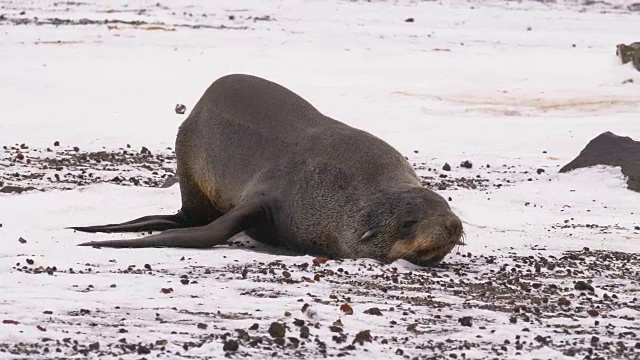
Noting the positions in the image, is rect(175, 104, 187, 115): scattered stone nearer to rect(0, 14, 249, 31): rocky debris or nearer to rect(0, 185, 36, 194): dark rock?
rect(0, 185, 36, 194): dark rock

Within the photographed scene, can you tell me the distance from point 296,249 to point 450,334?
2950 millimetres

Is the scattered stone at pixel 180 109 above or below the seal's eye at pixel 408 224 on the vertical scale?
below

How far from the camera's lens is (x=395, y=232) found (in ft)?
24.5

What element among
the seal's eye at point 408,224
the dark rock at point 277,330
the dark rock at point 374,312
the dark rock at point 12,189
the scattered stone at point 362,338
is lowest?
the dark rock at point 12,189

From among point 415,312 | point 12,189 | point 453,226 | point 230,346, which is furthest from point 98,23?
point 230,346

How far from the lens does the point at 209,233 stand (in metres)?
7.68

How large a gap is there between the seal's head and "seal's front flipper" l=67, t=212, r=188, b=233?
1602 mm

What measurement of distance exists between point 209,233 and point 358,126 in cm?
770

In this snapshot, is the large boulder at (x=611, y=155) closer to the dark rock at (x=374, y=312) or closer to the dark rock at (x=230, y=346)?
the dark rock at (x=374, y=312)

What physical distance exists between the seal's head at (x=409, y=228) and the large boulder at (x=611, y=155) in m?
4.13

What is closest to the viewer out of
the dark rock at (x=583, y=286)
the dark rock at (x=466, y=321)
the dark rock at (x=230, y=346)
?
the dark rock at (x=230, y=346)

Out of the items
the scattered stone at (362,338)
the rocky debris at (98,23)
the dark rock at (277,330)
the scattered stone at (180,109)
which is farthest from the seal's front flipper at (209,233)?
the rocky debris at (98,23)

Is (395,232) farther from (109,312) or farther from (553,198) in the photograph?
(553,198)

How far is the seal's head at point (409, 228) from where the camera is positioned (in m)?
7.28
